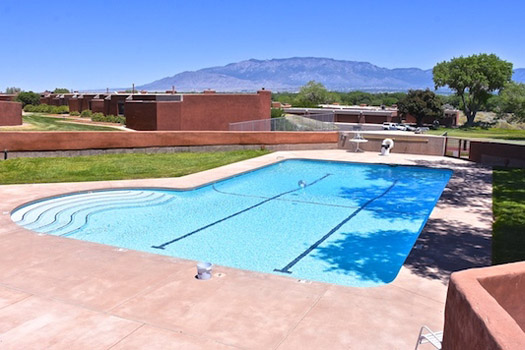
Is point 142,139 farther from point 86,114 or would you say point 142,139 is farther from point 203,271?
point 86,114

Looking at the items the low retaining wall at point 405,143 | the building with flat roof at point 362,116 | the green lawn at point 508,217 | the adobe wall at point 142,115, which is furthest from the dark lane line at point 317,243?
the building with flat roof at point 362,116

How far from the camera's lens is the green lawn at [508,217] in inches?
387

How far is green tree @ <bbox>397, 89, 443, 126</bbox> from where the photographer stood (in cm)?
7425

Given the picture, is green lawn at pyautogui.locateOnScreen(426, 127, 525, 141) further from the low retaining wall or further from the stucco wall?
the low retaining wall

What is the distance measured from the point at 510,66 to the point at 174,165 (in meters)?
75.6

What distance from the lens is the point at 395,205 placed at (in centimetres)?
1639

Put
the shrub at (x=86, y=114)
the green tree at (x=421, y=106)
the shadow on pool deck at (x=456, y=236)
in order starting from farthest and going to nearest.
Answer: the green tree at (x=421, y=106) < the shrub at (x=86, y=114) < the shadow on pool deck at (x=456, y=236)

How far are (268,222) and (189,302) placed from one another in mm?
7048

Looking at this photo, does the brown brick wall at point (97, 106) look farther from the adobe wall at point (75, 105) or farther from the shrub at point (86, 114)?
the adobe wall at point (75, 105)

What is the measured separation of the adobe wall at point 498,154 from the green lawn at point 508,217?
171 centimetres

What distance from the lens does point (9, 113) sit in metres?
32.1

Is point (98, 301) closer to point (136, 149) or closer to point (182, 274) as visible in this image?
point (182, 274)

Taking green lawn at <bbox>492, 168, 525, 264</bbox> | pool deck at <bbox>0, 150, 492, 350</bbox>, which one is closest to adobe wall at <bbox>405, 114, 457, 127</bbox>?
green lawn at <bbox>492, 168, 525, 264</bbox>

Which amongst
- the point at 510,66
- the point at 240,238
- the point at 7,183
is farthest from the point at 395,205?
the point at 510,66
